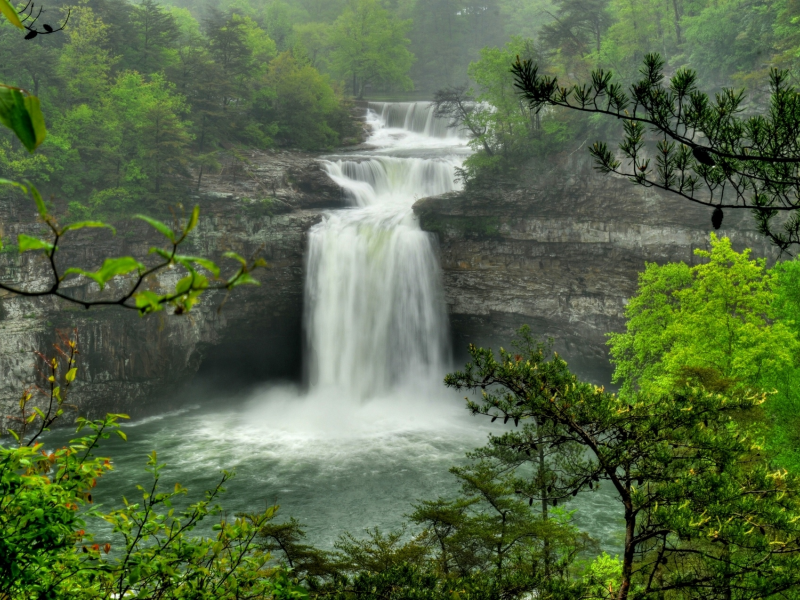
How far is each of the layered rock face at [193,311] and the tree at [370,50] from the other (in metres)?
24.8

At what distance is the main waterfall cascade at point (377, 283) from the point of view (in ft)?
102

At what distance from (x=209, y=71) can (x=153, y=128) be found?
21.7 feet

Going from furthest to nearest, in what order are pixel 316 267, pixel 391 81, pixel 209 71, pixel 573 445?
pixel 391 81
pixel 209 71
pixel 316 267
pixel 573 445

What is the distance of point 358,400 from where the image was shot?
31.7m

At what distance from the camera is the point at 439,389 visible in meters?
33.2

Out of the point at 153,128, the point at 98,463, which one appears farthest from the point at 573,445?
the point at 153,128

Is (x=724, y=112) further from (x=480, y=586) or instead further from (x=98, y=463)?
(x=98, y=463)

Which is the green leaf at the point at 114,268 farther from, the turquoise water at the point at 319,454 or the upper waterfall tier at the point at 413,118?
the upper waterfall tier at the point at 413,118

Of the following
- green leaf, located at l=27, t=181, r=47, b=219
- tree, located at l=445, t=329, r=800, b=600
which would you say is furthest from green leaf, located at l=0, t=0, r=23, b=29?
tree, located at l=445, t=329, r=800, b=600

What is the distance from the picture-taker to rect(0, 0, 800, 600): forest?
4.11 metres

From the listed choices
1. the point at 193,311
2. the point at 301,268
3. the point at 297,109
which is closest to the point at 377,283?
the point at 301,268

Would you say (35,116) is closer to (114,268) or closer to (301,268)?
(114,268)

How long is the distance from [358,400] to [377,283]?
A: 6.30 meters

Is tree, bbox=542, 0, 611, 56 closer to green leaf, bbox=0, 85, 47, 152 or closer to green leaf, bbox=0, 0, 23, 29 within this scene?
green leaf, bbox=0, 0, 23, 29
